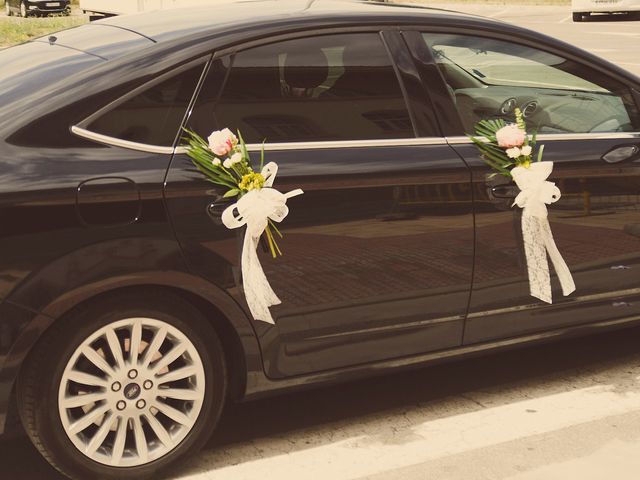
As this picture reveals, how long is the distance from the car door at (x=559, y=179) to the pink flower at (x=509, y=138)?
108 millimetres

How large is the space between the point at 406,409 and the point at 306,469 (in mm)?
702

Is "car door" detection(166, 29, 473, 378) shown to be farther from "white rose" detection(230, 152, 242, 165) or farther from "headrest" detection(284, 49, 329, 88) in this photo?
"white rose" detection(230, 152, 242, 165)

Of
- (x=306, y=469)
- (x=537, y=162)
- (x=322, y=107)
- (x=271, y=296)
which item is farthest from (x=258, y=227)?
(x=537, y=162)

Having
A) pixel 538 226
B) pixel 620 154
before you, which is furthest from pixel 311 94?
pixel 620 154

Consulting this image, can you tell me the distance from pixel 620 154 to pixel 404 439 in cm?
140

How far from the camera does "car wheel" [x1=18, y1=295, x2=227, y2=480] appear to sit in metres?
3.67

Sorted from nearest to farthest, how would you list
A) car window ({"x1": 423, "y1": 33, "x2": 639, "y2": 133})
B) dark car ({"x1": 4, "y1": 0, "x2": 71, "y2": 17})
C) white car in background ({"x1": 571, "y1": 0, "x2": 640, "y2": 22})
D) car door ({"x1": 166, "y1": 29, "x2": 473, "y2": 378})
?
car door ({"x1": 166, "y1": 29, "x2": 473, "y2": 378}) → car window ({"x1": 423, "y1": 33, "x2": 639, "y2": 133}) → white car in background ({"x1": 571, "y1": 0, "x2": 640, "y2": 22}) → dark car ({"x1": 4, "y1": 0, "x2": 71, "y2": 17})

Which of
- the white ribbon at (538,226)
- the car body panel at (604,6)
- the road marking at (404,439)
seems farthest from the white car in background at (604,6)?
the white ribbon at (538,226)

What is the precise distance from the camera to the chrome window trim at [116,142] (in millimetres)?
3760

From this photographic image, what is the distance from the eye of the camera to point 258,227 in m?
3.86

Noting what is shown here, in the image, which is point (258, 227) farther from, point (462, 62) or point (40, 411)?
point (462, 62)

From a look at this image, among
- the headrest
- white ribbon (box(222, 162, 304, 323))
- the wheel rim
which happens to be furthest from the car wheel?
the headrest

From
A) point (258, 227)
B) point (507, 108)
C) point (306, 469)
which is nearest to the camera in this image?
point (258, 227)

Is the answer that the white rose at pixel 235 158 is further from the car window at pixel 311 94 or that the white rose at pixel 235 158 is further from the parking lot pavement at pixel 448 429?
the parking lot pavement at pixel 448 429
